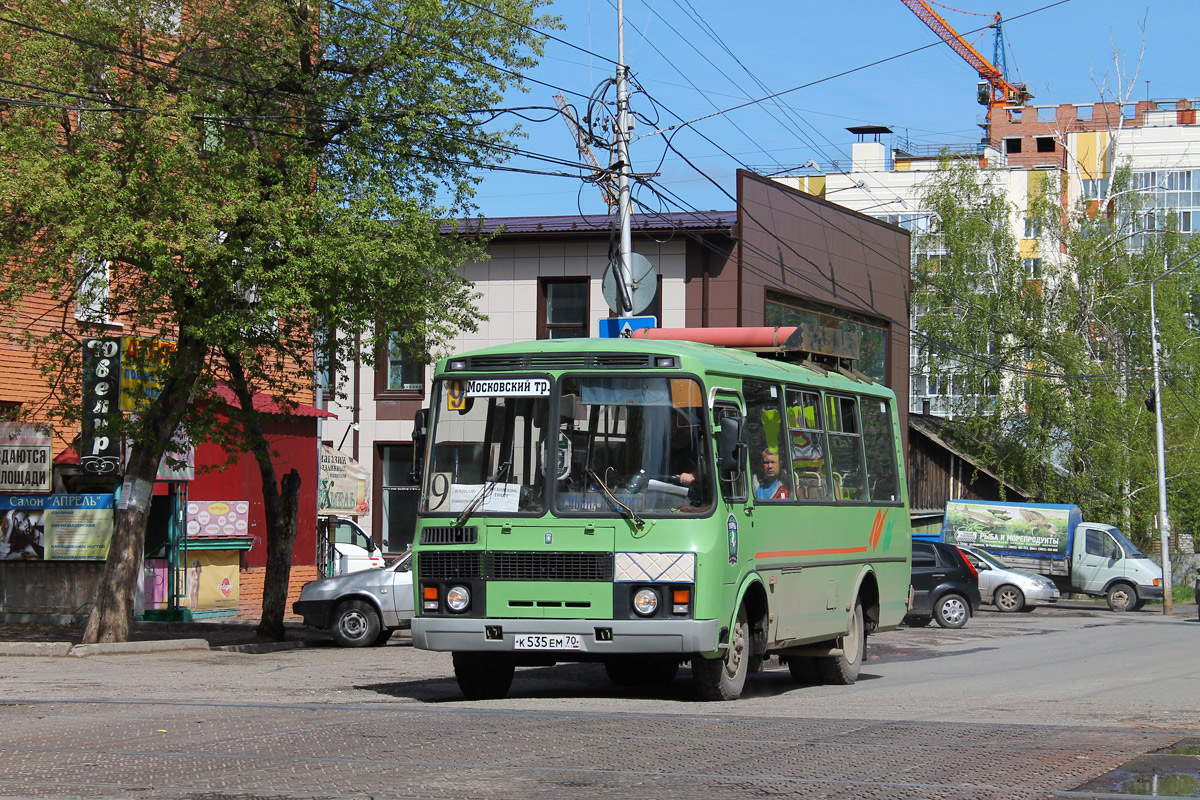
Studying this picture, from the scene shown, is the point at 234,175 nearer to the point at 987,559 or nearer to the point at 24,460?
the point at 24,460

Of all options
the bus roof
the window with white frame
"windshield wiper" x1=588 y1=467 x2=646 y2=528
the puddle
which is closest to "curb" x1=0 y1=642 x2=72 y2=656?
the window with white frame

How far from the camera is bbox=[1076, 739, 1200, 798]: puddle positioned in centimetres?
707

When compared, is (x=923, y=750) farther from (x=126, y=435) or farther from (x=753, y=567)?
(x=126, y=435)

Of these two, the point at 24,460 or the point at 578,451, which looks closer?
the point at 578,451

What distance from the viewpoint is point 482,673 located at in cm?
1195

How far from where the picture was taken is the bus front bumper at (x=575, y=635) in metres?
10.8

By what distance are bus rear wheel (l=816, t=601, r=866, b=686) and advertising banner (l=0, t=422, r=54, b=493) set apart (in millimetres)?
12488

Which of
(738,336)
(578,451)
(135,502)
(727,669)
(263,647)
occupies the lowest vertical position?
(263,647)

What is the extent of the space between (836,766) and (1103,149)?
8324 cm

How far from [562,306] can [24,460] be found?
580 inches

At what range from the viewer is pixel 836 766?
7816 millimetres

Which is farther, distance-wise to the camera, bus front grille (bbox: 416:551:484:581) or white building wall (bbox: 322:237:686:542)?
white building wall (bbox: 322:237:686:542)

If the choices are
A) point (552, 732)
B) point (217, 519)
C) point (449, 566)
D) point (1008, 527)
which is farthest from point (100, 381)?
point (1008, 527)

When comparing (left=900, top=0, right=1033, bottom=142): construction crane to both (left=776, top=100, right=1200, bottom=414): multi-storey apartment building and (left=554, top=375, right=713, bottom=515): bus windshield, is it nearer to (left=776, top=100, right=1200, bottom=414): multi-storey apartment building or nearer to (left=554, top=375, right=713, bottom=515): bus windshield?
(left=776, top=100, right=1200, bottom=414): multi-storey apartment building
